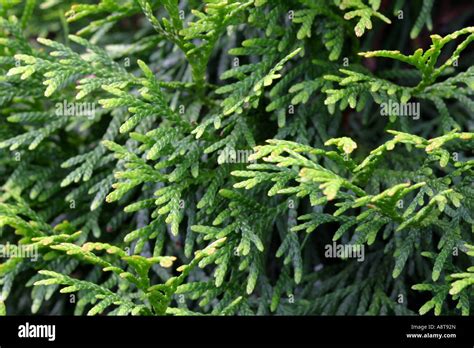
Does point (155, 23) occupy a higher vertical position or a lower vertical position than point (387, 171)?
higher

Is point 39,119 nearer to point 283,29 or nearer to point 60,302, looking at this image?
point 60,302

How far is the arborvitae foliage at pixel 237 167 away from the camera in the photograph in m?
2.47

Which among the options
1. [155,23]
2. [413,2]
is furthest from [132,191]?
[413,2]

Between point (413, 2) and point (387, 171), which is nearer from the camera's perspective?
point (387, 171)

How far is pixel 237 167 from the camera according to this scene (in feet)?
9.21

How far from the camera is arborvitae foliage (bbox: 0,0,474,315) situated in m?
2.47

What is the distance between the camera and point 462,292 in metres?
2.46

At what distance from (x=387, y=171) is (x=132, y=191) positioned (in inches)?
51.2

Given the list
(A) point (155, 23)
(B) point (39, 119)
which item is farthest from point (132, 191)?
(A) point (155, 23)

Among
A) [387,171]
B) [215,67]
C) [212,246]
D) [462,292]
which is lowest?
[462,292]
